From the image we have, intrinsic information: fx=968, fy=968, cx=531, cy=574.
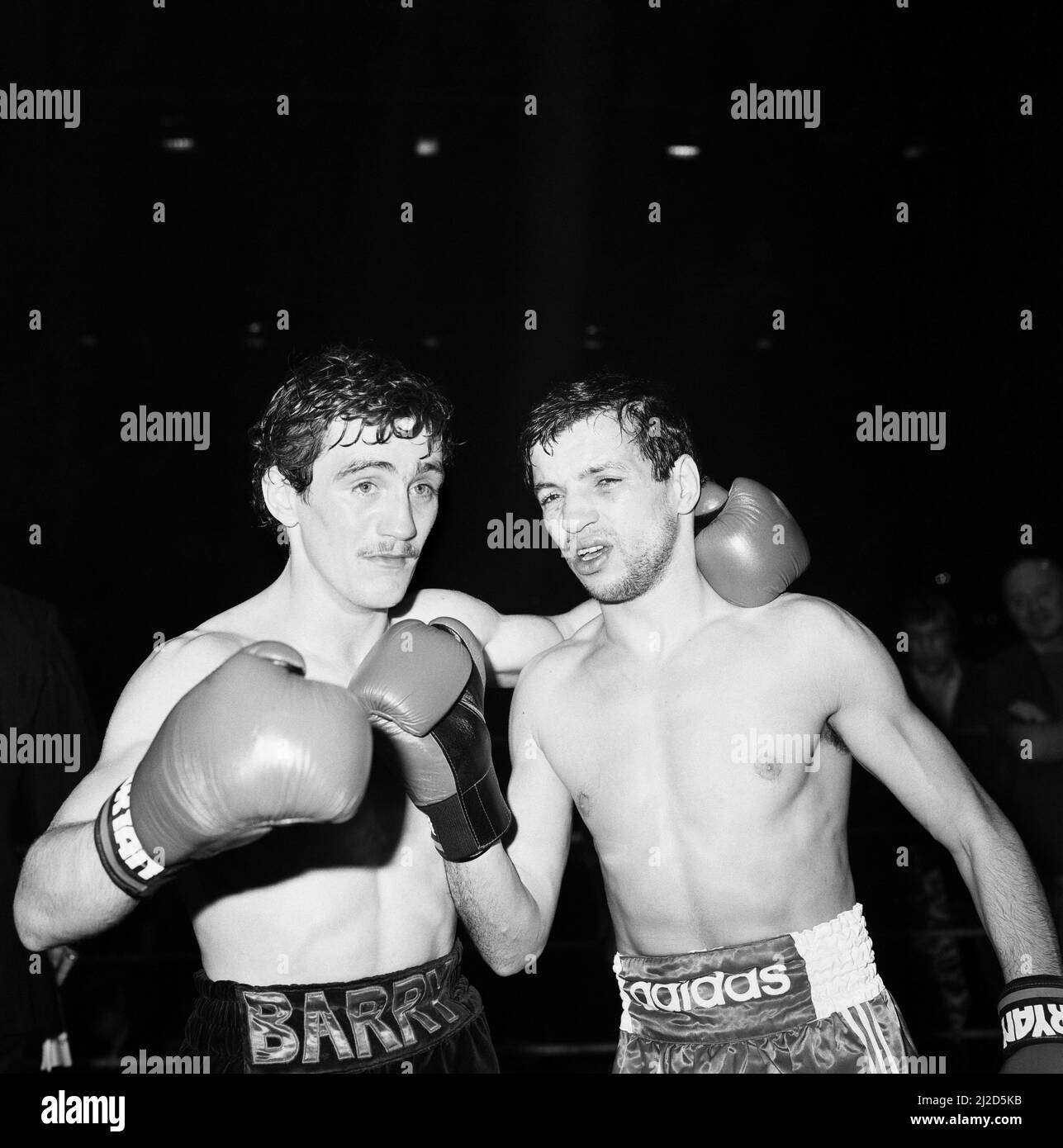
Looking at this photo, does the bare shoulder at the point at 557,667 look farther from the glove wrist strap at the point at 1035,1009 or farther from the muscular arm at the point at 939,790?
the glove wrist strap at the point at 1035,1009

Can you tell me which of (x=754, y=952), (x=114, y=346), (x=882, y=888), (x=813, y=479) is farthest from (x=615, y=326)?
(x=882, y=888)

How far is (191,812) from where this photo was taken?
130 cm

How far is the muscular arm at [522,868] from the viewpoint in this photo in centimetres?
163

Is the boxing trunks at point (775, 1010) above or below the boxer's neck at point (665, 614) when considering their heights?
below

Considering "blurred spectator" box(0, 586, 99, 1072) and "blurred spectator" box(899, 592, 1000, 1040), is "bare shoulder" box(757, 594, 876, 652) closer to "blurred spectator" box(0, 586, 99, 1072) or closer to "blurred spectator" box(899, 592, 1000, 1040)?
"blurred spectator" box(899, 592, 1000, 1040)

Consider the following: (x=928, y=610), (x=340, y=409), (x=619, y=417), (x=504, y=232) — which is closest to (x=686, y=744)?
(x=619, y=417)

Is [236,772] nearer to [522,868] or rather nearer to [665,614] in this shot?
[522,868]

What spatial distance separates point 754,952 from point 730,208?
1.68 meters

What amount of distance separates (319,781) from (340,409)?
0.76m

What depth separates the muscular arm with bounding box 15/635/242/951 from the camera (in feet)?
4.55

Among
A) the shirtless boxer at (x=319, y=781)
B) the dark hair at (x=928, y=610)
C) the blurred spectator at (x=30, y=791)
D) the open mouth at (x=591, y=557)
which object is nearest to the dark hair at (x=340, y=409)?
the shirtless boxer at (x=319, y=781)

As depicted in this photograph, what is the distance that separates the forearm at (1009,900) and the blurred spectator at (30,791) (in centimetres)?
171

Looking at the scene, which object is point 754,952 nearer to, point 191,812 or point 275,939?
point 275,939

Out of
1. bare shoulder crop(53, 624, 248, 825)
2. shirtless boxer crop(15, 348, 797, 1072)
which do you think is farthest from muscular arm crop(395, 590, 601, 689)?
bare shoulder crop(53, 624, 248, 825)
